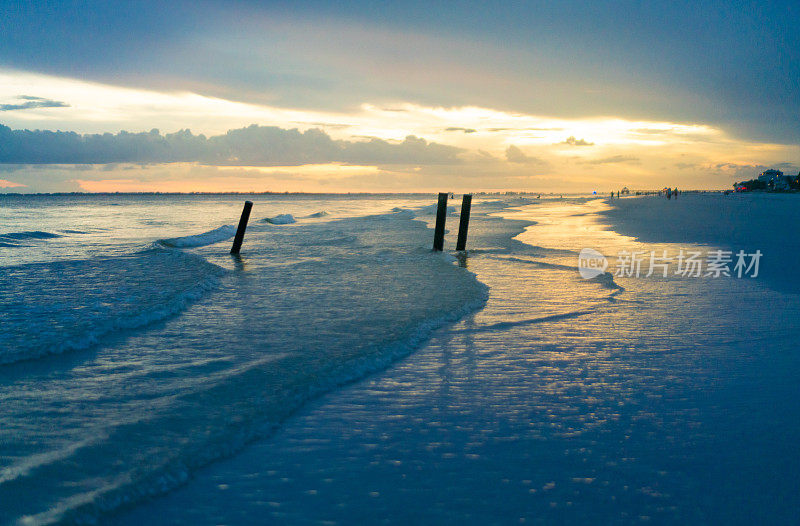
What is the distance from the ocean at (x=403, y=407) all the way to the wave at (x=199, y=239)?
44.2ft

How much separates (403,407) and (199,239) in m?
23.4

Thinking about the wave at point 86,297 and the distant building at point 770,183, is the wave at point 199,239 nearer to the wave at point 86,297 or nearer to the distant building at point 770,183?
the wave at point 86,297

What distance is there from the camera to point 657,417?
433 centimetres

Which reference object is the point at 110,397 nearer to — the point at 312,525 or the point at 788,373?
the point at 312,525

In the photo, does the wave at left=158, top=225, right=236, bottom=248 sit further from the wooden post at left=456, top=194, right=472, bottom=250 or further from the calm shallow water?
the calm shallow water

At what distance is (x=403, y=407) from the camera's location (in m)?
4.70

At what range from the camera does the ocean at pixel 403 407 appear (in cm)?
326

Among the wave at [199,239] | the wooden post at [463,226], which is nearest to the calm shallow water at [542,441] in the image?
the wooden post at [463,226]

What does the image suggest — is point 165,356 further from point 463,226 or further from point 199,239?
point 199,239

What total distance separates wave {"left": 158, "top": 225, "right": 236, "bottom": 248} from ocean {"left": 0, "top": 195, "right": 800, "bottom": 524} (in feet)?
44.2

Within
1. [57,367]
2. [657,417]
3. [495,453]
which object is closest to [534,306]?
[657,417]

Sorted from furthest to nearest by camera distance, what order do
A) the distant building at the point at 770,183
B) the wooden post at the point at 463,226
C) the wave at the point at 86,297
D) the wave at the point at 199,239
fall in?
the distant building at the point at 770,183, the wave at the point at 199,239, the wooden post at the point at 463,226, the wave at the point at 86,297

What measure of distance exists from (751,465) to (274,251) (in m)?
18.7

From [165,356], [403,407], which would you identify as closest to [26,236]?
[165,356]
